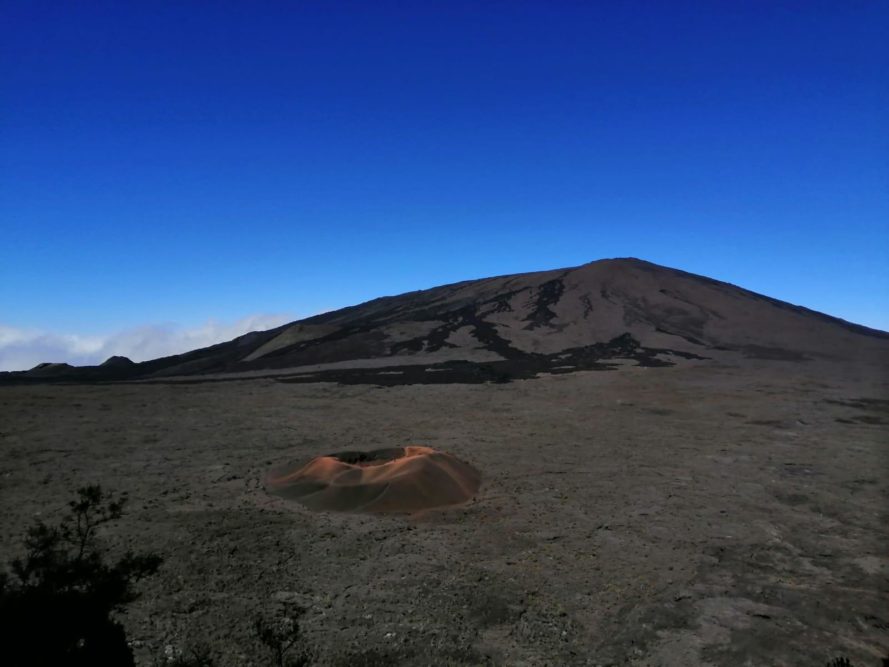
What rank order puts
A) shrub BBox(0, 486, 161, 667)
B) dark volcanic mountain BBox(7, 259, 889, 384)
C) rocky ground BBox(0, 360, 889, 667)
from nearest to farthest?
shrub BBox(0, 486, 161, 667) → rocky ground BBox(0, 360, 889, 667) → dark volcanic mountain BBox(7, 259, 889, 384)

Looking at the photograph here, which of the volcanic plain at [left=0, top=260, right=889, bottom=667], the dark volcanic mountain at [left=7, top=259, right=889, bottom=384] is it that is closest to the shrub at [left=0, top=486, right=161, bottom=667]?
the volcanic plain at [left=0, top=260, right=889, bottom=667]

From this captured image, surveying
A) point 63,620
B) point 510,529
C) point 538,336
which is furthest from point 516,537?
point 538,336

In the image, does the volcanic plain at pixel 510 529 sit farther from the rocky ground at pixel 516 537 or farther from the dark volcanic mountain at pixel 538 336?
the dark volcanic mountain at pixel 538 336

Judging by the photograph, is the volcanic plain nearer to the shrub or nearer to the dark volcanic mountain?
the shrub

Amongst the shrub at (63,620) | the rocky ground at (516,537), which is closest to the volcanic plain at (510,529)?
the rocky ground at (516,537)

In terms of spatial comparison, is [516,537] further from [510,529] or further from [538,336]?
[538,336]
